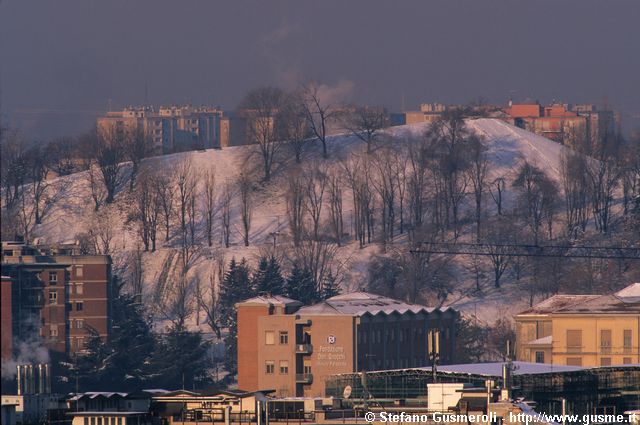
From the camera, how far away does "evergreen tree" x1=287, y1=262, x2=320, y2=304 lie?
365 feet

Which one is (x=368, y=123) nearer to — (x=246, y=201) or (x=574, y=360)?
(x=246, y=201)

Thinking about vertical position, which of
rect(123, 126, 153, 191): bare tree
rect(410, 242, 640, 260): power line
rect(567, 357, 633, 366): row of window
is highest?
rect(123, 126, 153, 191): bare tree

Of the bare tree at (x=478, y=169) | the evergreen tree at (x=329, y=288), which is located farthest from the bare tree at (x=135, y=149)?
the evergreen tree at (x=329, y=288)

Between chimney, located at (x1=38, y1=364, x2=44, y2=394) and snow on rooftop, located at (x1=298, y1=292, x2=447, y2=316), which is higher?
snow on rooftop, located at (x1=298, y1=292, x2=447, y2=316)

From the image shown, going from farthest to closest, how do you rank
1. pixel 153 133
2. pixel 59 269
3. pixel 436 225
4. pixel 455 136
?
pixel 153 133 → pixel 455 136 → pixel 436 225 → pixel 59 269

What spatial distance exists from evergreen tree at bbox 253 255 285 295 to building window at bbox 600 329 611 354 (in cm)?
2660

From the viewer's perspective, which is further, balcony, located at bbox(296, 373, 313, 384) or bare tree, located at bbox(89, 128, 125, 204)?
bare tree, located at bbox(89, 128, 125, 204)

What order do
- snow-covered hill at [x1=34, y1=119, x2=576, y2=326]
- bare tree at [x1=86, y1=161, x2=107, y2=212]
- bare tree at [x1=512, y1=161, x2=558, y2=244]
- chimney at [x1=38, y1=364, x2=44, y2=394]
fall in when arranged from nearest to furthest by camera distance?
chimney at [x1=38, y1=364, x2=44, y2=394] → snow-covered hill at [x1=34, y1=119, x2=576, y2=326] → bare tree at [x1=512, y1=161, x2=558, y2=244] → bare tree at [x1=86, y1=161, x2=107, y2=212]

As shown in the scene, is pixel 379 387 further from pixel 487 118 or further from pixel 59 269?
pixel 487 118

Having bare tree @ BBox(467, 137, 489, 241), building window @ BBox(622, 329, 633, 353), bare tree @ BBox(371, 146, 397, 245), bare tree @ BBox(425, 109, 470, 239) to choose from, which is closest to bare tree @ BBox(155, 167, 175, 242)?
bare tree @ BBox(371, 146, 397, 245)

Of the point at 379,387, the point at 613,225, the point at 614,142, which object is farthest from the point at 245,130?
the point at 379,387

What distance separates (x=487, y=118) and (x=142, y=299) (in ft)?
118

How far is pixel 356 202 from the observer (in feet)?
432

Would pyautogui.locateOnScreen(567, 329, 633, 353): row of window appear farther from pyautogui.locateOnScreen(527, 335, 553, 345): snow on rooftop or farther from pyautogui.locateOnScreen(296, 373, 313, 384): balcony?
pyautogui.locateOnScreen(296, 373, 313, 384): balcony
